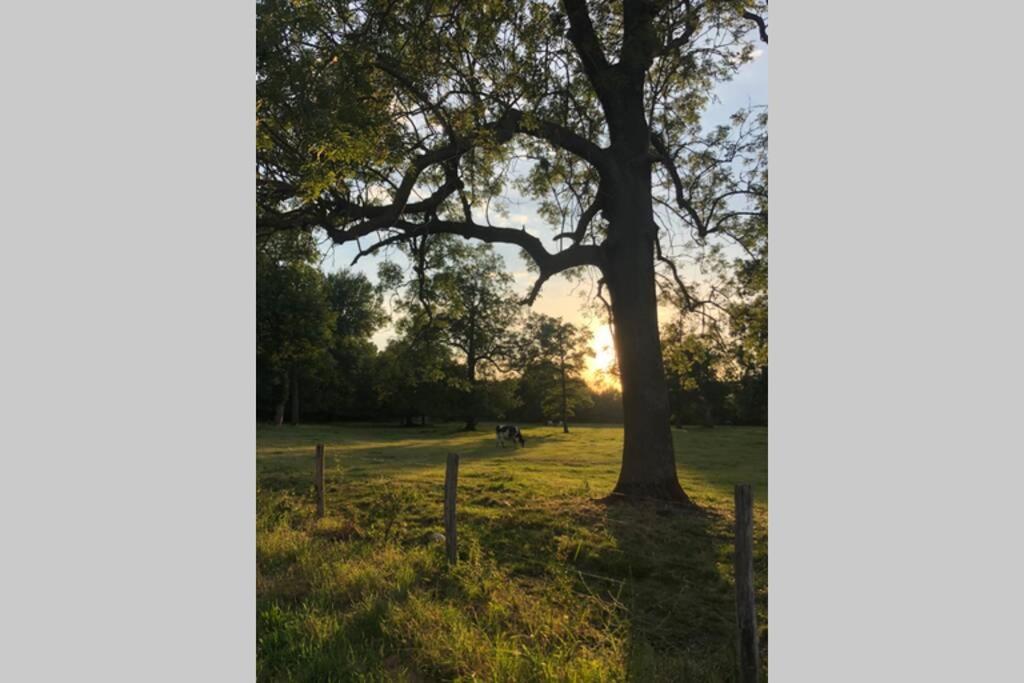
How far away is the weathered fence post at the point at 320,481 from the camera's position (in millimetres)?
5633

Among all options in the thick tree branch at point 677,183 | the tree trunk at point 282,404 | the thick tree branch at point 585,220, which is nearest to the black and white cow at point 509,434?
the tree trunk at point 282,404

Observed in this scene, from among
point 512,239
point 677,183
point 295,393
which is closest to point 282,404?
point 295,393

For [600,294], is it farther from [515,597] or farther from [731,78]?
[515,597]

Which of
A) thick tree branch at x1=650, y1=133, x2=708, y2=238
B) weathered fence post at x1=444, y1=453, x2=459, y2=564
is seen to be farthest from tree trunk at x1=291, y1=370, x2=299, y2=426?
thick tree branch at x1=650, y1=133, x2=708, y2=238

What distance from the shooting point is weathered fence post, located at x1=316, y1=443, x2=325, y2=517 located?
5633mm

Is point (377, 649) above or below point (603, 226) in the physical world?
below

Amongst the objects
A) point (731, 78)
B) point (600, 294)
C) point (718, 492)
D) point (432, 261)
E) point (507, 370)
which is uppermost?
point (731, 78)

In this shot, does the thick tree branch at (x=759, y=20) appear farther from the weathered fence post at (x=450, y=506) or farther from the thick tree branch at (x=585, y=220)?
the weathered fence post at (x=450, y=506)

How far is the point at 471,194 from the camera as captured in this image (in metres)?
6.27

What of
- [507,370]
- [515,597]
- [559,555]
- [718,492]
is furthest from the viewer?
[507,370]

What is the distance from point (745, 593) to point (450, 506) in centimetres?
264

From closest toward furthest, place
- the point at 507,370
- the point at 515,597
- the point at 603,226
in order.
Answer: the point at 515,597 → the point at 507,370 → the point at 603,226

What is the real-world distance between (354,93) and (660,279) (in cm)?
362

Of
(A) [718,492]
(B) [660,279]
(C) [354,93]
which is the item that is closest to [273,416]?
(C) [354,93]
